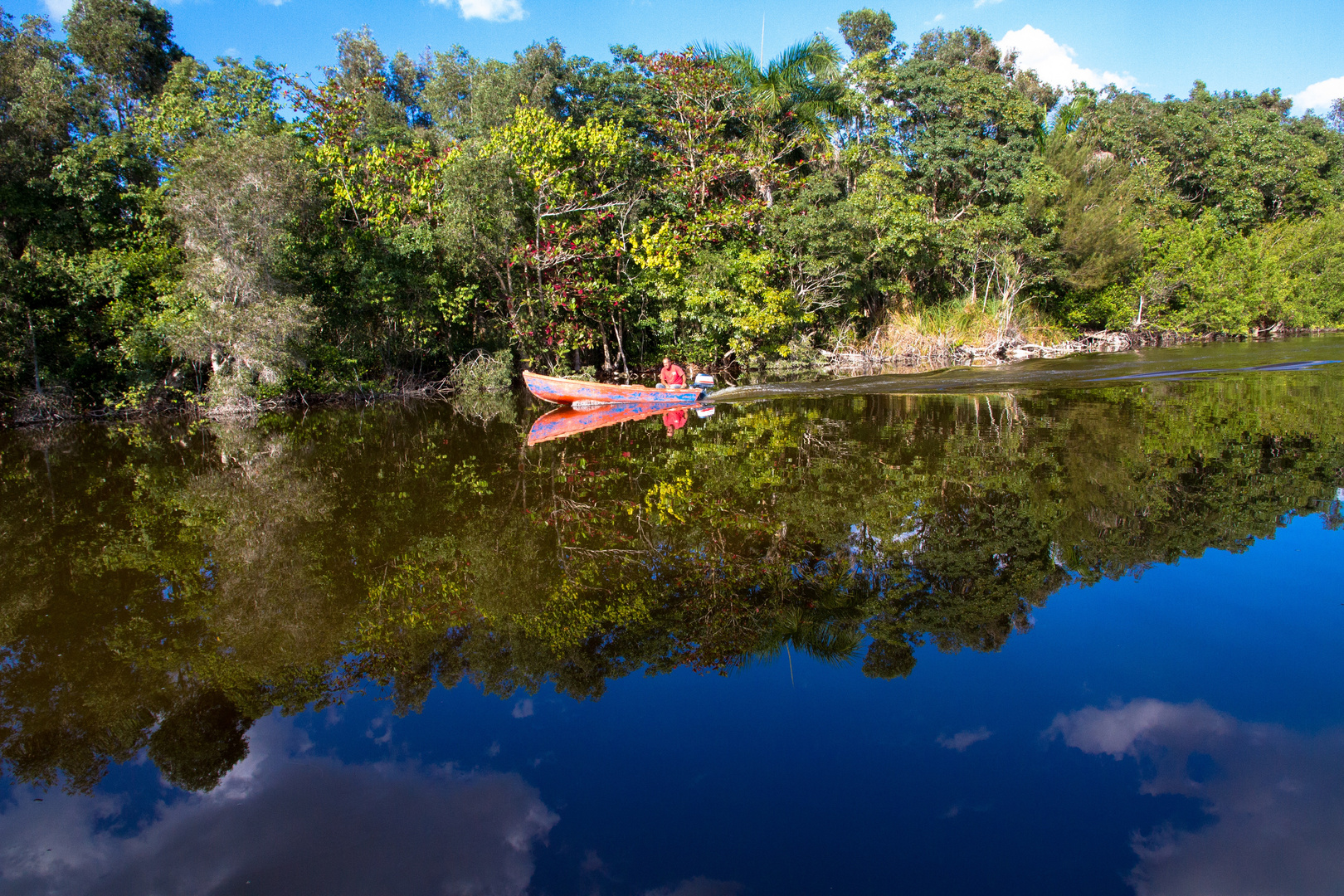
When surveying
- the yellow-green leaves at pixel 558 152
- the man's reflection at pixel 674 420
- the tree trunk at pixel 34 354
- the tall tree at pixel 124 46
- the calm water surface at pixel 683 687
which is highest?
the tall tree at pixel 124 46

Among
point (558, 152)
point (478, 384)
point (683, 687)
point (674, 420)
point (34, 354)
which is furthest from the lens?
point (478, 384)

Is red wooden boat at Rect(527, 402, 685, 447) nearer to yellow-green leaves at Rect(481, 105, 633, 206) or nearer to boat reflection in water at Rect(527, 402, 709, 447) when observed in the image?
boat reflection in water at Rect(527, 402, 709, 447)

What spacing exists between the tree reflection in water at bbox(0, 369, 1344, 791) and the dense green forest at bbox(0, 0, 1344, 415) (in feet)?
24.8

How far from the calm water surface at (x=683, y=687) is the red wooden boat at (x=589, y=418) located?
170 inches

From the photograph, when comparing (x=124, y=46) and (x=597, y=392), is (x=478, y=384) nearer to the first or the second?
(x=597, y=392)

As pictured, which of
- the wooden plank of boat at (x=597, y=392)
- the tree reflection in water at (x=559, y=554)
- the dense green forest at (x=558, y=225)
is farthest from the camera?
the dense green forest at (x=558, y=225)

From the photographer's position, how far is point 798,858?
294 cm

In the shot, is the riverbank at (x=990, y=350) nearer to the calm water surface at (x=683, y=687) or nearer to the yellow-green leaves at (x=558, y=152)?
the yellow-green leaves at (x=558, y=152)

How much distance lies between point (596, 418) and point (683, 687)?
35.9 feet

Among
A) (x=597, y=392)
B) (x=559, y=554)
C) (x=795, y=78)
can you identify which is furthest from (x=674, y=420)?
(x=795, y=78)

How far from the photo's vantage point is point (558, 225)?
2092 centimetres

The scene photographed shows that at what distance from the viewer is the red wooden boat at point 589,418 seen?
43.0 feet

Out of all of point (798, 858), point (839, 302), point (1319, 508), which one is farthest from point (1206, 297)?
point (798, 858)

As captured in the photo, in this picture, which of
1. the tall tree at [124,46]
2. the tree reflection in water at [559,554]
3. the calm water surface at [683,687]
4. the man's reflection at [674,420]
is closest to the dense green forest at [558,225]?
the tall tree at [124,46]
